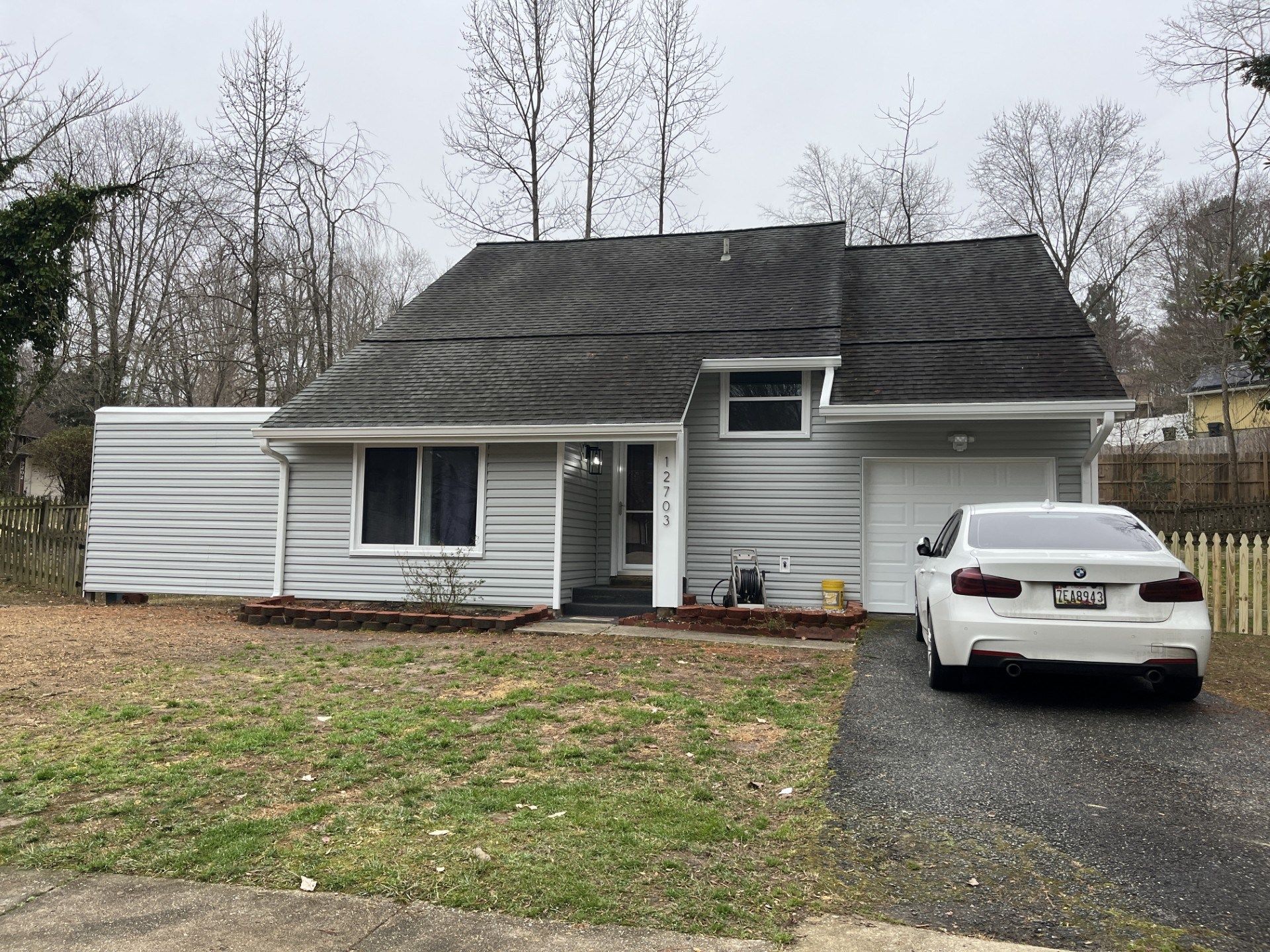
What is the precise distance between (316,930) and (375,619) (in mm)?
7954

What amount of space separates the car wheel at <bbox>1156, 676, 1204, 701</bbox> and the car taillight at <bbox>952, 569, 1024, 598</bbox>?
1238 millimetres

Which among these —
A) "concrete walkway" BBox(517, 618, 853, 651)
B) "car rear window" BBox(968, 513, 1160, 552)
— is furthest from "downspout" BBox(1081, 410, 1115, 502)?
"car rear window" BBox(968, 513, 1160, 552)

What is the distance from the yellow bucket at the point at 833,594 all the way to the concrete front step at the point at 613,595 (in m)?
2.31

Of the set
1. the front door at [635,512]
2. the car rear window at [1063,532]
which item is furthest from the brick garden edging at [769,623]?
the car rear window at [1063,532]

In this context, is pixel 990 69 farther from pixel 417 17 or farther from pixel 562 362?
pixel 562 362

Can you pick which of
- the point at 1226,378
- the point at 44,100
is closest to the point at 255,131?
the point at 44,100

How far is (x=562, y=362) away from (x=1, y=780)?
8850 mm

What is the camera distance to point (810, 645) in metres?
9.12

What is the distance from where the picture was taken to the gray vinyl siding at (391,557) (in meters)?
11.4

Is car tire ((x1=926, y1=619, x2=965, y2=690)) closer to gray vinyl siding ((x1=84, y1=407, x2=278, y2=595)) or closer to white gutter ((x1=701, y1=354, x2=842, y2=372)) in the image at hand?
white gutter ((x1=701, y1=354, x2=842, y2=372))

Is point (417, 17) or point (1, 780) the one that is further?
point (417, 17)

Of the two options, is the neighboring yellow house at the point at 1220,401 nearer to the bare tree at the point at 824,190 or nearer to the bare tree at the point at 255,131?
the bare tree at the point at 824,190

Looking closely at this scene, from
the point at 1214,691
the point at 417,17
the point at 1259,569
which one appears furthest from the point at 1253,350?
the point at 417,17

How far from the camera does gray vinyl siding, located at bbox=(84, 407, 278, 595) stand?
1240 centimetres
